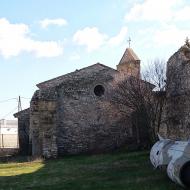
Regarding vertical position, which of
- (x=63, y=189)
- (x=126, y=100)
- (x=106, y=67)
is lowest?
(x=63, y=189)

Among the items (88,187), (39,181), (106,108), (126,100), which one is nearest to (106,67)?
(106,108)

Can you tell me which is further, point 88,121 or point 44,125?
point 88,121

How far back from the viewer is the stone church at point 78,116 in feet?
83.4

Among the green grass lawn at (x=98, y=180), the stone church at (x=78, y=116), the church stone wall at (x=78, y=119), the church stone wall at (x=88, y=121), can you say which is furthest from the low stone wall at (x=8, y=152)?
the green grass lawn at (x=98, y=180)

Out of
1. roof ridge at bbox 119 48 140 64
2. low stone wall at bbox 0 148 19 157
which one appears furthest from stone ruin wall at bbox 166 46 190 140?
roof ridge at bbox 119 48 140 64

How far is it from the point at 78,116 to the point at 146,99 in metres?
4.94

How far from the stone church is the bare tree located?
131 centimetres

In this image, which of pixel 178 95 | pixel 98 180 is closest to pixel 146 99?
pixel 178 95

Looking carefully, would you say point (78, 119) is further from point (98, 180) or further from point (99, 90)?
point (98, 180)

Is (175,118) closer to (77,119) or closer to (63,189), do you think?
(77,119)

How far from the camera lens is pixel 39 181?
45.5ft

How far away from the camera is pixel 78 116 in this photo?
1045 inches

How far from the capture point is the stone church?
83.4ft

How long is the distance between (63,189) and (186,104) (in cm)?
961
